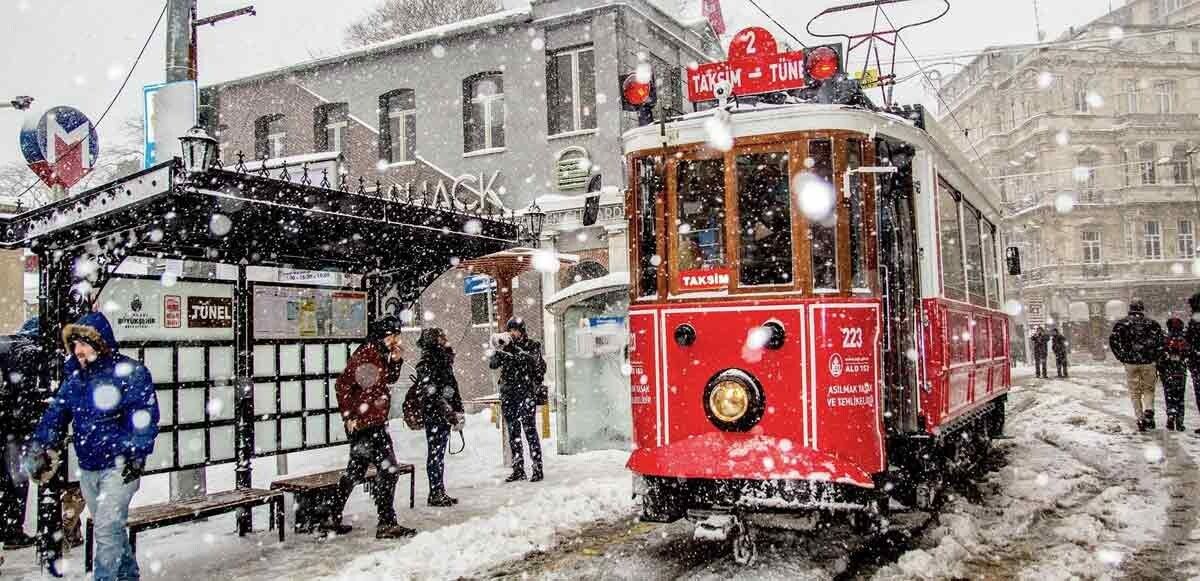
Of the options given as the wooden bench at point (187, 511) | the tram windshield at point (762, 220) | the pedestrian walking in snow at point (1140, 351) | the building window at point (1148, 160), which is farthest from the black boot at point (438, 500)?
the building window at point (1148, 160)

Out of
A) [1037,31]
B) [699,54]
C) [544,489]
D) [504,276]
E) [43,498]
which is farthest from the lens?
[1037,31]

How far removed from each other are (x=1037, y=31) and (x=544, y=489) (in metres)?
53.3

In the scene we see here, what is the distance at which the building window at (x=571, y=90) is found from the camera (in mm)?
21484

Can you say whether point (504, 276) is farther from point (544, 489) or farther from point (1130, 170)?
point (1130, 170)

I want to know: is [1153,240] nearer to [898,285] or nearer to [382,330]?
[898,285]

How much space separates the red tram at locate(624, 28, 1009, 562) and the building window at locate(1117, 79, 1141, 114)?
4947 cm

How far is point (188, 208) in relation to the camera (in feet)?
20.8

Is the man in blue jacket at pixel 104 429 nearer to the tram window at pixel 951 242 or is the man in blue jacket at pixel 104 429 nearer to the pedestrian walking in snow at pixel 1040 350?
the tram window at pixel 951 242

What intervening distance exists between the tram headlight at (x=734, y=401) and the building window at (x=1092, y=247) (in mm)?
47135

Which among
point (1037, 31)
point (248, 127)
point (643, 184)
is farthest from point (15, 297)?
point (1037, 31)

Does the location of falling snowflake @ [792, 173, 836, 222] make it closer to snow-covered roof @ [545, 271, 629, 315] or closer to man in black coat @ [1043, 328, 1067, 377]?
snow-covered roof @ [545, 271, 629, 315]

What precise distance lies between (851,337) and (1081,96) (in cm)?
4977

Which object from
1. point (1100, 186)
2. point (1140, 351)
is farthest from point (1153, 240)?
point (1140, 351)

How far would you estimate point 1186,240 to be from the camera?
4641cm
